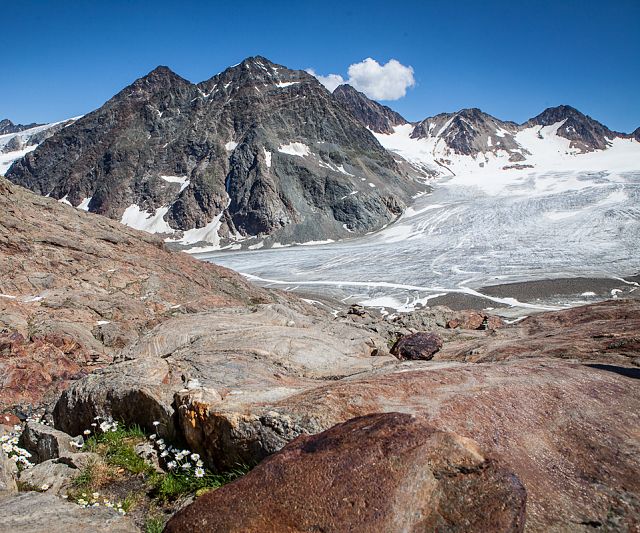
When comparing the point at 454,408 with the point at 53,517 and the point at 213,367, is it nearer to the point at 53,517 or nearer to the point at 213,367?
the point at 53,517

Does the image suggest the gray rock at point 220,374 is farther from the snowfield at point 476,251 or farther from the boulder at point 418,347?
the snowfield at point 476,251

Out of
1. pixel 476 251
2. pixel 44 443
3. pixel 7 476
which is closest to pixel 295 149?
pixel 476 251

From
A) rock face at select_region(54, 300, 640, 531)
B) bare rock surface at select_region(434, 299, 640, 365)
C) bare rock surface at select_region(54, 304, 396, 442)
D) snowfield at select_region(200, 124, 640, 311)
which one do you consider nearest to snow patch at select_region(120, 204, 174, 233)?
snowfield at select_region(200, 124, 640, 311)

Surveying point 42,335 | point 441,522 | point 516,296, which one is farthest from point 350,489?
point 516,296

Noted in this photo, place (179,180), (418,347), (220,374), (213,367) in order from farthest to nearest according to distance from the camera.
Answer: (179,180) < (418,347) < (213,367) < (220,374)

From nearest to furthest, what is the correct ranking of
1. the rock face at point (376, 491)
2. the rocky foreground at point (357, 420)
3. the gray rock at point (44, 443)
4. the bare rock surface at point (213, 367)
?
the rock face at point (376, 491), the rocky foreground at point (357, 420), the gray rock at point (44, 443), the bare rock surface at point (213, 367)

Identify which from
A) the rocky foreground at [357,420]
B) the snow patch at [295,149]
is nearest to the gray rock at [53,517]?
the rocky foreground at [357,420]
